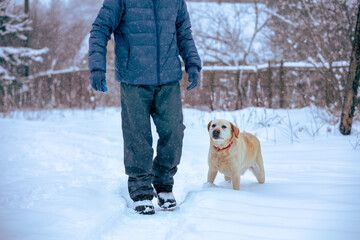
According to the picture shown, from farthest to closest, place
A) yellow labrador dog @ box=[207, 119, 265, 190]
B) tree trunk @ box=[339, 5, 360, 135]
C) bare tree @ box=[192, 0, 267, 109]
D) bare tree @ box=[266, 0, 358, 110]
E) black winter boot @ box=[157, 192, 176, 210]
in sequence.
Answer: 1. bare tree @ box=[192, 0, 267, 109]
2. bare tree @ box=[266, 0, 358, 110]
3. tree trunk @ box=[339, 5, 360, 135]
4. yellow labrador dog @ box=[207, 119, 265, 190]
5. black winter boot @ box=[157, 192, 176, 210]

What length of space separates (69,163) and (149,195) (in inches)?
75.5

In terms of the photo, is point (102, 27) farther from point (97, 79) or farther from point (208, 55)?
point (208, 55)

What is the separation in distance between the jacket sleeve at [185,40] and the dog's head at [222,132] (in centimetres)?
57

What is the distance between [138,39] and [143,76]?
294mm

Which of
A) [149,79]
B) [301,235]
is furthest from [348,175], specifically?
[149,79]

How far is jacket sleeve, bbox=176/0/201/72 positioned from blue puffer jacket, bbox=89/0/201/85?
18 centimetres

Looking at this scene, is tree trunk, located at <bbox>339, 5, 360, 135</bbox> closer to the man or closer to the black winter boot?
the man

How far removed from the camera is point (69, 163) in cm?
379

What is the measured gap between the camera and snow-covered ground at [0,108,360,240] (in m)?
1.66

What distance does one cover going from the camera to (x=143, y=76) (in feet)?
7.32

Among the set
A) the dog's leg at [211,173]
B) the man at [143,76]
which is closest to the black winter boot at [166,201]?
the man at [143,76]

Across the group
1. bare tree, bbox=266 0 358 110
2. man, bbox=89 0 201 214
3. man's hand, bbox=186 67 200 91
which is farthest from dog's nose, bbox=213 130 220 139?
bare tree, bbox=266 0 358 110

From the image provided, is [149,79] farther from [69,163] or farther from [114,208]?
[69,163]

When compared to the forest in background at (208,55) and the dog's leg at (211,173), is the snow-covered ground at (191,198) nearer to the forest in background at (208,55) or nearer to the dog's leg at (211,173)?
the dog's leg at (211,173)
